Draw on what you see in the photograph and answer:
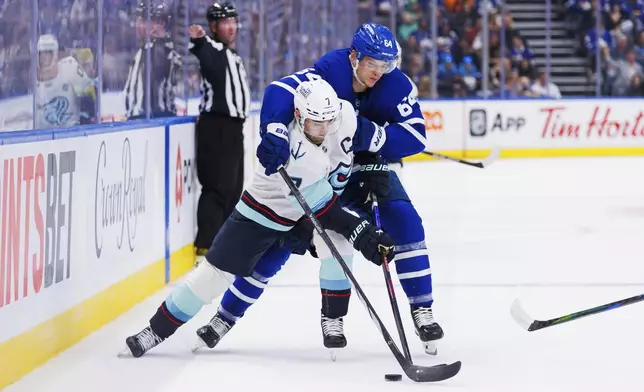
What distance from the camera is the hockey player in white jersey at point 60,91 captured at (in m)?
4.30

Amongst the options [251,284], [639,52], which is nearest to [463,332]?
[251,284]

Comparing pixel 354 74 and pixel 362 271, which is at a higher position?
pixel 354 74

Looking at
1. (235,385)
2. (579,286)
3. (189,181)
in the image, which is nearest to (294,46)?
(189,181)

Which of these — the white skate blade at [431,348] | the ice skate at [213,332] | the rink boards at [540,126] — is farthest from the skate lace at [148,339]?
the rink boards at [540,126]

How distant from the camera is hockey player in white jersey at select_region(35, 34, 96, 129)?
4297 millimetres

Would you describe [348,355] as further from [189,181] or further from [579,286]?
[189,181]

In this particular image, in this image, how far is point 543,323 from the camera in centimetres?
374

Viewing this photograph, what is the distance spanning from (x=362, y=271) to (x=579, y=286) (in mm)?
1126

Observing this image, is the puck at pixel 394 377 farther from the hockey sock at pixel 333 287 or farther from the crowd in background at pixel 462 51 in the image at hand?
the crowd in background at pixel 462 51

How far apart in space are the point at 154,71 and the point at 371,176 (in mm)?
2295

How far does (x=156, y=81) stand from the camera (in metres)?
6.11

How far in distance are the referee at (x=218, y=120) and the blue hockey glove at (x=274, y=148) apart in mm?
2598

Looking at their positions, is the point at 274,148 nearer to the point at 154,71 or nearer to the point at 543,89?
the point at 154,71

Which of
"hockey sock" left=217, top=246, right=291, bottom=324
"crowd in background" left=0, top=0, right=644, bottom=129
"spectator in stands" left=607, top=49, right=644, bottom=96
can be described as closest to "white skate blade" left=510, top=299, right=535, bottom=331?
"hockey sock" left=217, top=246, right=291, bottom=324
